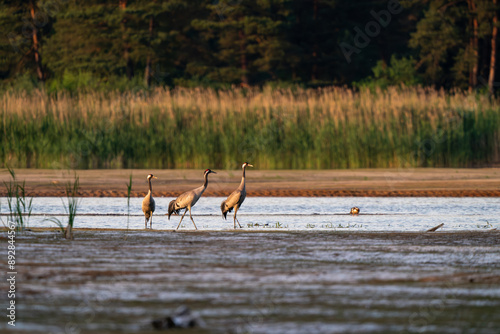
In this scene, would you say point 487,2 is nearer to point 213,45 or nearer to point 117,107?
point 213,45

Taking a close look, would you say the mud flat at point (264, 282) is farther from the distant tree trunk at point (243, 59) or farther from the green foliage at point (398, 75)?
the distant tree trunk at point (243, 59)

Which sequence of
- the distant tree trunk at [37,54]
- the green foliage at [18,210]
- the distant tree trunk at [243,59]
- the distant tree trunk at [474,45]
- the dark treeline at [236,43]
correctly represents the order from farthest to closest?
the distant tree trunk at [243,59] < the distant tree trunk at [37,54] < the dark treeline at [236,43] < the distant tree trunk at [474,45] < the green foliage at [18,210]

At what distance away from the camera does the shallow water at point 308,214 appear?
10227 millimetres

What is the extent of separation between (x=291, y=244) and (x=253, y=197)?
6.81m

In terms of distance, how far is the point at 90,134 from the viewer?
18906 mm

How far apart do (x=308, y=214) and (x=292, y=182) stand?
4816 millimetres

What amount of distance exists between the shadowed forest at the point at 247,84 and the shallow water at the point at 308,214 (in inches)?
171

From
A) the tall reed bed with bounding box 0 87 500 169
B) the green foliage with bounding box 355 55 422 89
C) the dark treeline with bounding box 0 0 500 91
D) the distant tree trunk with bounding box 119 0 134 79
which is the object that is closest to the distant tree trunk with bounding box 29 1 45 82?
the dark treeline with bounding box 0 0 500 91

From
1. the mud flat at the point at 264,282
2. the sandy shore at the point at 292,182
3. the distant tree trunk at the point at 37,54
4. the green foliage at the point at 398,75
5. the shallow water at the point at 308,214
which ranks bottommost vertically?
the mud flat at the point at 264,282

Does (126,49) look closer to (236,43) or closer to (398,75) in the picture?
(236,43)

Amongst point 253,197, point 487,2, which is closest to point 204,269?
point 253,197

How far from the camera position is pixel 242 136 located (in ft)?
62.8

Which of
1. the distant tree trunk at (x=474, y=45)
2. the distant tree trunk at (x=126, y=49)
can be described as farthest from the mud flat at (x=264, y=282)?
the distant tree trunk at (x=126, y=49)

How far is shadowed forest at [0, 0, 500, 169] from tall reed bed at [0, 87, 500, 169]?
0.03 m
